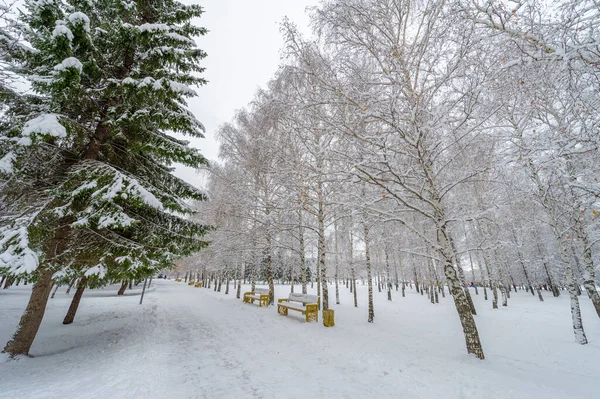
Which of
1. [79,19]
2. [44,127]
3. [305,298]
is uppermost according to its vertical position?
[79,19]

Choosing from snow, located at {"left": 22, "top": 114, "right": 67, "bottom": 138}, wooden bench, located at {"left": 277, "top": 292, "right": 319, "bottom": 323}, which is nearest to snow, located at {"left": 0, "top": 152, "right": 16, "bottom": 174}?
snow, located at {"left": 22, "top": 114, "right": 67, "bottom": 138}

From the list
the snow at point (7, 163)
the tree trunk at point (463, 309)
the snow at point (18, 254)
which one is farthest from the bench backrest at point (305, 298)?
the snow at point (7, 163)

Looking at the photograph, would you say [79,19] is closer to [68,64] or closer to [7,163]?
[68,64]

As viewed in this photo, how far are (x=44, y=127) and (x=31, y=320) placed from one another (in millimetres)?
4175

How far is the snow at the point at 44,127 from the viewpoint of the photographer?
156 inches

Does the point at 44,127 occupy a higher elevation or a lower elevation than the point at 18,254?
higher

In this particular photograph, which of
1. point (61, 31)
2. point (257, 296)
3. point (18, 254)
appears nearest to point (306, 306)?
point (257, 296)

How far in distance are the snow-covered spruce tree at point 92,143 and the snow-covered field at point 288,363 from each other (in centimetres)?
176

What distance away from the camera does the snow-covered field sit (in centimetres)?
367

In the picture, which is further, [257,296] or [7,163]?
[257,296]

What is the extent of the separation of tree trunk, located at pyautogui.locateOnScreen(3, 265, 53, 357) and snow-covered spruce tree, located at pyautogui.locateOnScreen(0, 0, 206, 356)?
0.02 m

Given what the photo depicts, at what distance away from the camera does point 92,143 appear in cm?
599

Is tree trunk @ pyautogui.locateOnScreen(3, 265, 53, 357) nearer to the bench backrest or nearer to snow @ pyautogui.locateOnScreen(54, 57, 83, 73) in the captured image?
snow @ pyautogui.locateOnScreen(54, 57, 83, 73)

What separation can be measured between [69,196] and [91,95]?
2522 millimetres
